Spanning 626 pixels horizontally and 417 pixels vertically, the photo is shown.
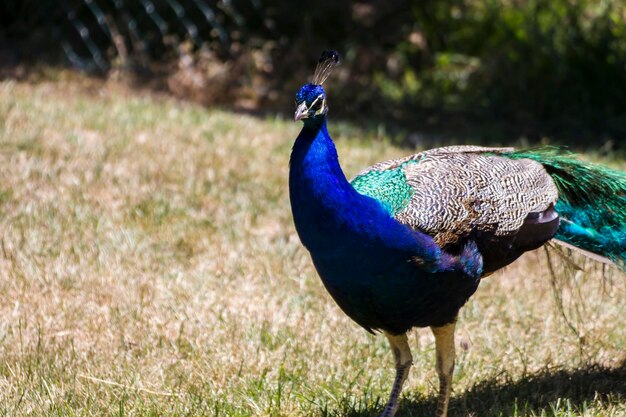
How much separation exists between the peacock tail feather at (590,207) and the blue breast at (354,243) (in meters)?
0.70

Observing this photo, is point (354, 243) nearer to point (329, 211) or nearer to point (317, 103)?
point (329, 211)

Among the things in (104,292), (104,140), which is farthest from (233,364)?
(104,140)

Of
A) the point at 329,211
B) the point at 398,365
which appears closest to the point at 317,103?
the point at 329,211

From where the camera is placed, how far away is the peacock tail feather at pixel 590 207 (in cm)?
325

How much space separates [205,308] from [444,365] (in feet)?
3.56

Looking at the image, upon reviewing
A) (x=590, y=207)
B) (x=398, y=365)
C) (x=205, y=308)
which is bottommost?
(x=398, y=365)

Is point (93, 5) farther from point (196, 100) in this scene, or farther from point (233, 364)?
point (233, 364)

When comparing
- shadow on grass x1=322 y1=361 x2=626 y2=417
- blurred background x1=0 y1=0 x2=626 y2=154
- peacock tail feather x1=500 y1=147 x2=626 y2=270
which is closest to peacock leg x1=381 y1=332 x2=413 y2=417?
shadow on grass x1=322 y1=361 x2=626 y2=417

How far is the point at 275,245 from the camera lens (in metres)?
4.40

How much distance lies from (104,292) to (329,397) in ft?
3.68

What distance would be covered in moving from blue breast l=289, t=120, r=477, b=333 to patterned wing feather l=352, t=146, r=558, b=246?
90mm

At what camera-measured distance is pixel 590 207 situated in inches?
129

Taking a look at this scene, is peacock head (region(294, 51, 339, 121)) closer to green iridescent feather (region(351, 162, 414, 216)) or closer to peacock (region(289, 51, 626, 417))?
peacock (region(289, 51, 626, 417))

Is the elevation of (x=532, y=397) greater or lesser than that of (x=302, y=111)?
lesser
